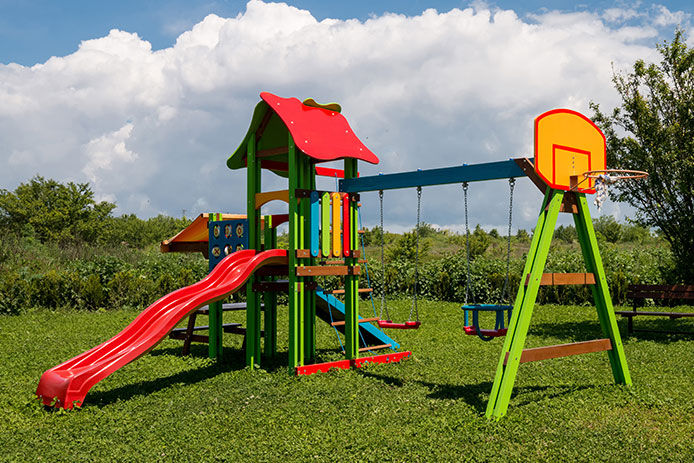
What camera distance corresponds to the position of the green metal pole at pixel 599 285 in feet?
20.4

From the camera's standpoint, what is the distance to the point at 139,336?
6.52m

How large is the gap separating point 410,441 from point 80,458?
254 cm

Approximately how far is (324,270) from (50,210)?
2813 centimetres

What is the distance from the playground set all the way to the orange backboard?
1 centimetres

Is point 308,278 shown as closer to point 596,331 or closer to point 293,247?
point 293,247

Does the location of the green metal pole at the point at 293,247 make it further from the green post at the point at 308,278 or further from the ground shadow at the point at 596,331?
the ground shadow at the point at 596,331

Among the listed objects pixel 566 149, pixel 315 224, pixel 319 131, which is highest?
pixel 319 131

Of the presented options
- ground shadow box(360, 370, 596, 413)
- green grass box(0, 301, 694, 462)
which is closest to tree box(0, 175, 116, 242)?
green grass box(0, 301, 694, 462)

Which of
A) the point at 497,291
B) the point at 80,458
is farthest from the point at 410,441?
the point at 497,291

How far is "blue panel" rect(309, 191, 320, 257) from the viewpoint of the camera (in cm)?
741

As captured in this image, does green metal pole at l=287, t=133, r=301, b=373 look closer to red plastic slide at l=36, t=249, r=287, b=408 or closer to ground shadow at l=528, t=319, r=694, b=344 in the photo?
red plastic slide at l=36, t=249, r=287, b=408

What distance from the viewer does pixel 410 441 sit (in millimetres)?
4773

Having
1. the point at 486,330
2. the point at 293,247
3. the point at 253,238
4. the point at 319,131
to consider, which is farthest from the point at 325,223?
the point at 486,330

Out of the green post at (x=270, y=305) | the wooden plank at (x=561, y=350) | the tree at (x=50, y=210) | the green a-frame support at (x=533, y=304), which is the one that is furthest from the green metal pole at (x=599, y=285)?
the tree at (x=50, y=210)
